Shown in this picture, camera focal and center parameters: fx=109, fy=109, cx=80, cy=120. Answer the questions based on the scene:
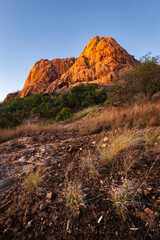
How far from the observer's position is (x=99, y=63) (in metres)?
35.7

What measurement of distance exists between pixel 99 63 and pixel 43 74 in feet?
88.4

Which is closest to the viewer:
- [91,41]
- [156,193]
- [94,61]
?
[156,193]

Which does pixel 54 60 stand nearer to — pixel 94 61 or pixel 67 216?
pixel 94 61

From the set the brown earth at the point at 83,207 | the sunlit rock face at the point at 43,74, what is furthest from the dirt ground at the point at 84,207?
→ the sunlit rock face at the point at 43,74

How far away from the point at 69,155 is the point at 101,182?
35.5 inches

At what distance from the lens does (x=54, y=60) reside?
174 feet

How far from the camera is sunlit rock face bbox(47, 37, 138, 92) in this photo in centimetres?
3312

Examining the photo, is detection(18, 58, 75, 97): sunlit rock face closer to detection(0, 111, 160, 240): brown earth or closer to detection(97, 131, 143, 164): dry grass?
detection(97, 131, 143, 164): dry grass

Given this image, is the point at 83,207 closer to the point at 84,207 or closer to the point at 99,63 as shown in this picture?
the point at 84,207

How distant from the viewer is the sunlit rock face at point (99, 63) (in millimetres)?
33125

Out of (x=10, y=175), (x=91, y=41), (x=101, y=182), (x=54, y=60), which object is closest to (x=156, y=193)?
(x=101, y=182)

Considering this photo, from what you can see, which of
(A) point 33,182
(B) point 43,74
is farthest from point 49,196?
(B) point 43,74

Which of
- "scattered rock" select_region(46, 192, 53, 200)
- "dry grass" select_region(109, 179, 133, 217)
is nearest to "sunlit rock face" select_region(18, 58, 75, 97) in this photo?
"scattered rock" select_region(46, 192, 53, 200)

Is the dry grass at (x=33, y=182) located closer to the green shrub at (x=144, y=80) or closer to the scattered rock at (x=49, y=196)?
the scattered rock at (x=49, y=196)
